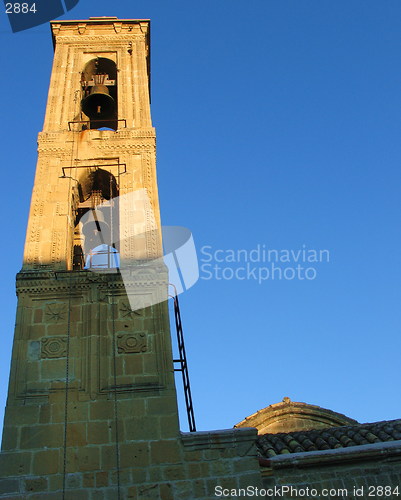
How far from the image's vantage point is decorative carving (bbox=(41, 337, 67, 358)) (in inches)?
332

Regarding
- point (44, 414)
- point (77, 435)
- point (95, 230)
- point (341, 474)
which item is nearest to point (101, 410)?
point (77, 435)

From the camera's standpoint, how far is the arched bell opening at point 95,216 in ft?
35.8

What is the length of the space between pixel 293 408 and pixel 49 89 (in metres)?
8.51

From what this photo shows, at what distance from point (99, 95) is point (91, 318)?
5.53 m

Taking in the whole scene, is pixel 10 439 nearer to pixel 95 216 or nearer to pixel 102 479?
pixel 102 479

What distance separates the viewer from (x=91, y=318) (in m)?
8.82

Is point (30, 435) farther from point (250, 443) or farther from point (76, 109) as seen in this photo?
point (76, 109)

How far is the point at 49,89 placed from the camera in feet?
41.4

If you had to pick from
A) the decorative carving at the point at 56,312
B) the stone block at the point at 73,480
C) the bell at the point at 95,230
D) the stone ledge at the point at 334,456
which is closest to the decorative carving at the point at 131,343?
the decorative carving at the point at 56,312

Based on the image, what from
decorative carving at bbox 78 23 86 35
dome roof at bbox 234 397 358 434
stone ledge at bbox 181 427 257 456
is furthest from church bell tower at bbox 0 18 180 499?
dome roof at bbox 234 397 358 434

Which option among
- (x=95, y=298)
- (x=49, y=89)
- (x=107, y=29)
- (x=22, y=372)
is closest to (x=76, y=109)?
(x=49, y=89)

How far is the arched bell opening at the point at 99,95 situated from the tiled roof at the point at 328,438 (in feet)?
22.0

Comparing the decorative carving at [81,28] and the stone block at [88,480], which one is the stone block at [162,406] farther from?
the decorative carving at [81,28]

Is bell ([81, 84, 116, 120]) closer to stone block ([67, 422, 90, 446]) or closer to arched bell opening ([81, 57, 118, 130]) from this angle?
arched bell opening ([81, 57, 118, 130])
